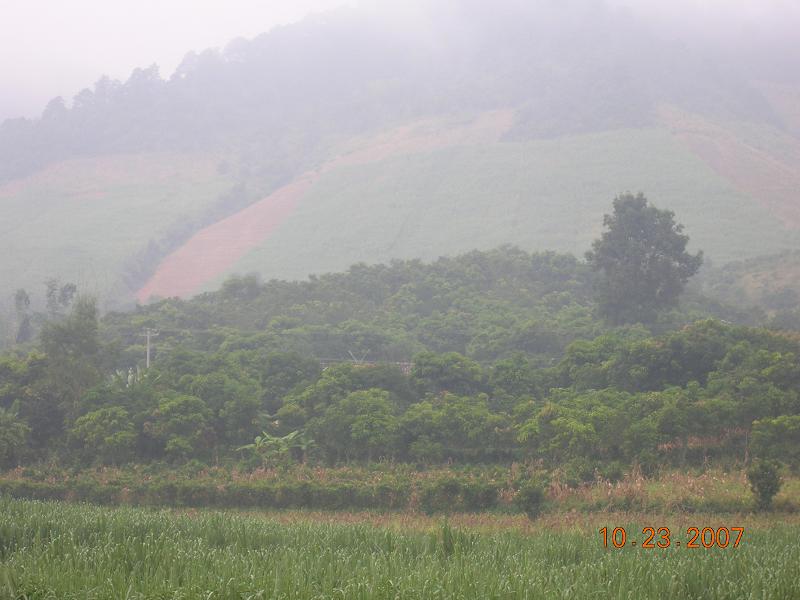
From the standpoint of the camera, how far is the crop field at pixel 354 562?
8.41m

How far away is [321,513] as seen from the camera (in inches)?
733

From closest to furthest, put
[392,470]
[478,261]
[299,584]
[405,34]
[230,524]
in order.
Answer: [299,584] < [230,524] < [392,470] < [478,261] < [405,34]

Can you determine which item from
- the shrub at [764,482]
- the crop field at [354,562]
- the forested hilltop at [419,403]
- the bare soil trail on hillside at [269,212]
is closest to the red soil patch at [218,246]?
the bare soil trail on hillside at [269,212]

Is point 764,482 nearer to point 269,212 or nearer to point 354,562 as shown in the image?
point 354,562

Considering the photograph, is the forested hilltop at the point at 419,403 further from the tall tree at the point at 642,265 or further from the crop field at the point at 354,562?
the crop field at the point at 354,562

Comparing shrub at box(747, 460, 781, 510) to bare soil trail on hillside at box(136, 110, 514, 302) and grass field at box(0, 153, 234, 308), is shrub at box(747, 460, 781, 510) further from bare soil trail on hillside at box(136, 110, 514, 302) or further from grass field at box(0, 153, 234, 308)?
bare soil trail on hillside at box(136, 110, 514, 302)

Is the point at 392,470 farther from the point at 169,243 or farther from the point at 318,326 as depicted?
the point at 169,243

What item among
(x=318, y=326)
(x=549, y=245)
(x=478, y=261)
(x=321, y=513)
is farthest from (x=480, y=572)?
(x=549, y=245)

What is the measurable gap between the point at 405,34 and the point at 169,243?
123 meters

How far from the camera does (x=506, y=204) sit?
80438mm

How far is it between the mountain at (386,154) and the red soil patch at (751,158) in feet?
1.55

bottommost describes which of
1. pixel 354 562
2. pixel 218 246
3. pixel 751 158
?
pixel 354 562

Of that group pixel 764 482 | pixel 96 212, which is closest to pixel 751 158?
pixel 96 212

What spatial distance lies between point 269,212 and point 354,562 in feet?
271
